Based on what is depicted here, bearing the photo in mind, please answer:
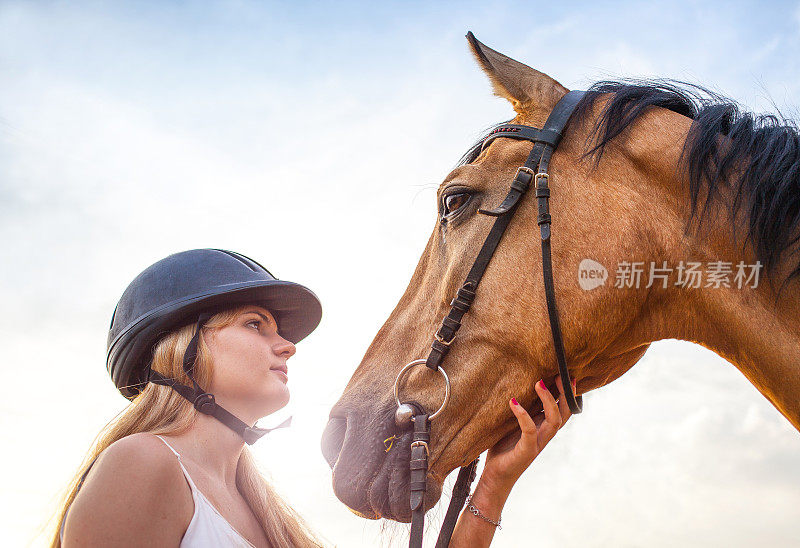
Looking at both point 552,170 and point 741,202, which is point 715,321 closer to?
point 741,202

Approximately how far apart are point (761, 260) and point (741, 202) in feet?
0.76

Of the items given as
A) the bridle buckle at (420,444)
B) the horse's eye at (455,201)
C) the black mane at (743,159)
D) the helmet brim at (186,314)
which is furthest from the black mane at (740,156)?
the helmet brim at (186,314)

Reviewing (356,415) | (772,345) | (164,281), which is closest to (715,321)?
(772,345)

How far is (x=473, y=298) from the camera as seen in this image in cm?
240

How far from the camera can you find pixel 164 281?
3.09 metres

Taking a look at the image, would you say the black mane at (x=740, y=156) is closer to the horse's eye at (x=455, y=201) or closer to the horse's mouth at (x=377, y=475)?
the horse's eye at (x=455, y=201)

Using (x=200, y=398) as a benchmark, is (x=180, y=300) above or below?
above

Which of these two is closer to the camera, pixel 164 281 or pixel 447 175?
pixel 447 175

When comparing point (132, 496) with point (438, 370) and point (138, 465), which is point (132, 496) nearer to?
point (138, 465)

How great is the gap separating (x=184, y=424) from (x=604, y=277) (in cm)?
189

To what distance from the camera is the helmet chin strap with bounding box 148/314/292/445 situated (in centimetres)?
254

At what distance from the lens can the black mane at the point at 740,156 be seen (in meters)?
2.07

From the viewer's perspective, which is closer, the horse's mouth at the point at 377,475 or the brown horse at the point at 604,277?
the brown horse at the point at 604,277

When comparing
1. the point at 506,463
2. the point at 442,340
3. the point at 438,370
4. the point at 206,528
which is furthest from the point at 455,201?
the point at 206,528
